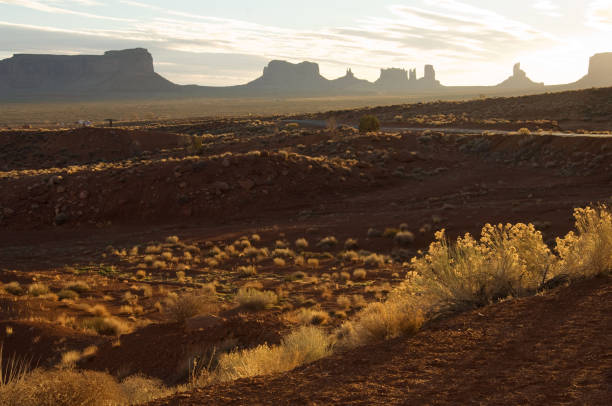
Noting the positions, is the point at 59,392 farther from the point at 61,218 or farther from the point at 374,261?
the point at 61,218

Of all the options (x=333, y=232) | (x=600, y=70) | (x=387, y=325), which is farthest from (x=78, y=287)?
(x=600, y=70)

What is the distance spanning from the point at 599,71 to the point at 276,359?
743 feet

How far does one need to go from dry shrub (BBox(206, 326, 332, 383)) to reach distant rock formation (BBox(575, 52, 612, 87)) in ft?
691

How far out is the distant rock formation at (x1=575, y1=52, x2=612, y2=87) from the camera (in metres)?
189

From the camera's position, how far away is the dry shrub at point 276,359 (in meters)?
5.82

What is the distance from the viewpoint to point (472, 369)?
16.2 ft

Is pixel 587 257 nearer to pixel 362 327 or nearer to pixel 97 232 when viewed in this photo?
pixel 362 327

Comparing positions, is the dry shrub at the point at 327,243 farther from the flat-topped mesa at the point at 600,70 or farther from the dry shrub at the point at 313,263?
the flat-topped mesa at the point at 600,70

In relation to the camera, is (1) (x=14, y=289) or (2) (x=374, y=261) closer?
(1) (x=14, y=289)

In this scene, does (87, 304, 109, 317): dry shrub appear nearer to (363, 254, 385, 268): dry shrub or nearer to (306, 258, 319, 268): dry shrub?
(306, 258, 319, 268): dry shrub

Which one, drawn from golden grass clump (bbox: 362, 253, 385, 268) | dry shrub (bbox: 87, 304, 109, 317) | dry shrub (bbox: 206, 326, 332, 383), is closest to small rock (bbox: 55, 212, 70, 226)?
dry shrub (bbox: 87, 304, 109, 317)

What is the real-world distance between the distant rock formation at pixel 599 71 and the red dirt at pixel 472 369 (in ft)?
689

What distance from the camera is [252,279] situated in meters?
15.6

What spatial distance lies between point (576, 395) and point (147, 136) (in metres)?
55.0
